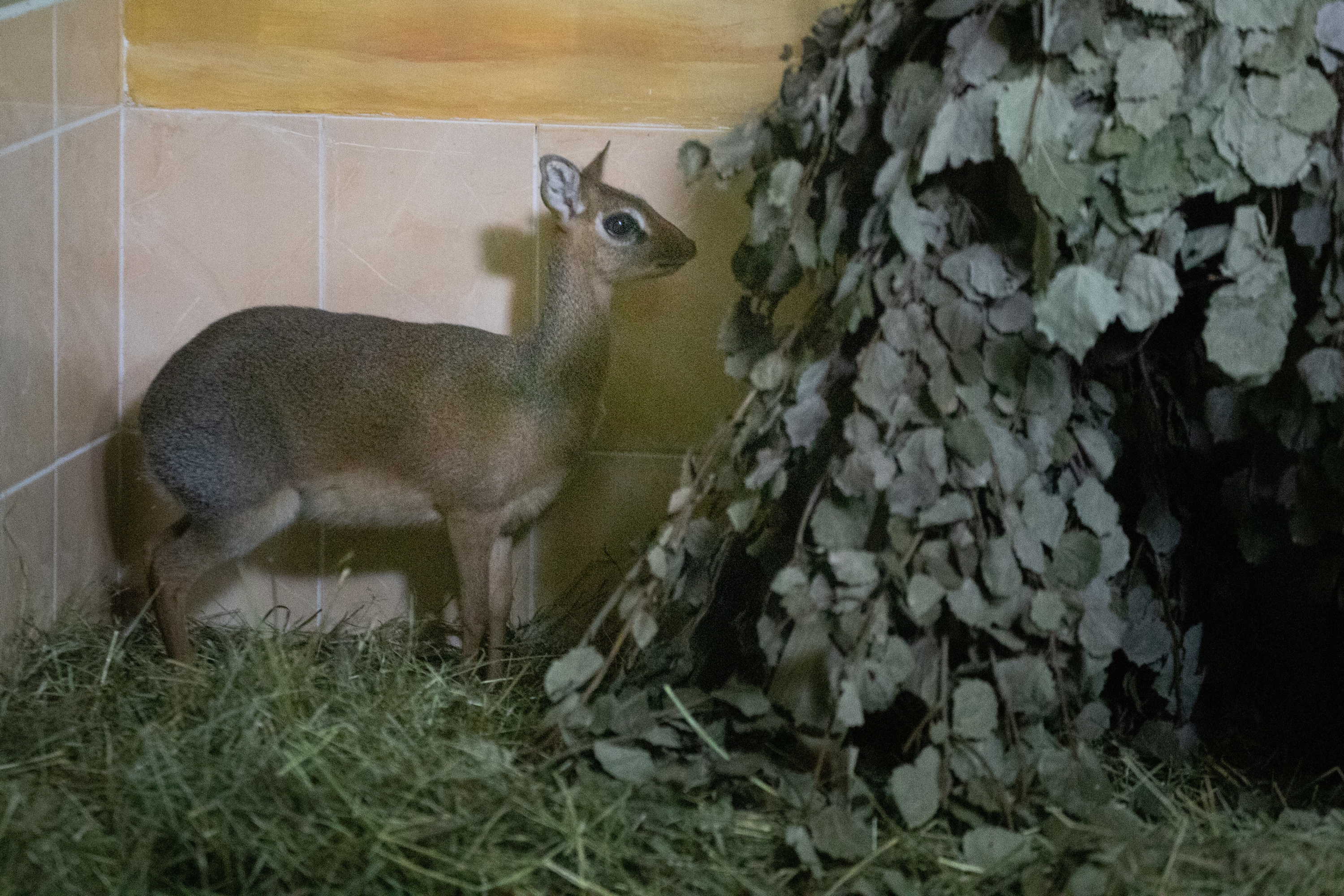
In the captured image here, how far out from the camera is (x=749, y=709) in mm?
2082

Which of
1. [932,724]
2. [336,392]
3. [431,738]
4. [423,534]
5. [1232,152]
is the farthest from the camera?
[423,534]

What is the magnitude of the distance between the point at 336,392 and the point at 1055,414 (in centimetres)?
142

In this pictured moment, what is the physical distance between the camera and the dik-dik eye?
2742 mm

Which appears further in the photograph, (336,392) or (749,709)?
(336,392)

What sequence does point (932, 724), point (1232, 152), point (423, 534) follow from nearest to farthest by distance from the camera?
point (1232, 152)
point (932, 724)
point (423, 534)

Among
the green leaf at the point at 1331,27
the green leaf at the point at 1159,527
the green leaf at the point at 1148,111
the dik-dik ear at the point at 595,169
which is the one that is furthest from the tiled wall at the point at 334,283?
the green leaf at the point at 1331,27

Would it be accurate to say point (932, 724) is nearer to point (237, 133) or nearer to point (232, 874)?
point (232, 874)

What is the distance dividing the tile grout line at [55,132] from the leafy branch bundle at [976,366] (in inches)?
52.3

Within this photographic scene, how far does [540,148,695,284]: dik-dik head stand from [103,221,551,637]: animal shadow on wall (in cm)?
71

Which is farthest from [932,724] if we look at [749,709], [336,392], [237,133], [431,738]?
[237,133]

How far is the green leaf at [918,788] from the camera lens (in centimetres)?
197

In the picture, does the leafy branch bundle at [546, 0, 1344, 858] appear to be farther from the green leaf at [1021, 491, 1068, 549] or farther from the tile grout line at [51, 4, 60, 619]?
the tile grout line at [51, 4, 60, 619]

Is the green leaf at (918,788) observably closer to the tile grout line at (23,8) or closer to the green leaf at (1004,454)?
the green leaf at (1004,454)

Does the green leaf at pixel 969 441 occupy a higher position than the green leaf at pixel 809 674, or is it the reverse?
the green leaf at pixel 969 441
